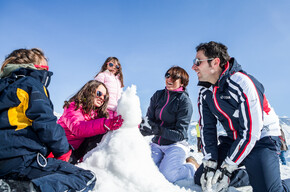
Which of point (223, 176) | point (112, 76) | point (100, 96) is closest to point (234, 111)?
point (223, 176)

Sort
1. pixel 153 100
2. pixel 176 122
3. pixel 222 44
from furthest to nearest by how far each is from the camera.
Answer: pixel 153 100, pixel 176 122, pixel 222 44

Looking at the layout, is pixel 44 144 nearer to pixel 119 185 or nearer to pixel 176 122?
pixel 119 185

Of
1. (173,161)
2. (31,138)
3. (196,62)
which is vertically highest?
(196,62)

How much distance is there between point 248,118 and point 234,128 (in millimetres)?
417

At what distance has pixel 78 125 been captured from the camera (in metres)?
2.70

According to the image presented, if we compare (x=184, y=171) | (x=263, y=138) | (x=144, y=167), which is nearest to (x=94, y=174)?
(x=144, y=167)

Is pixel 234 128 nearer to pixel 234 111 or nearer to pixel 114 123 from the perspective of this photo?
pixel 234 111

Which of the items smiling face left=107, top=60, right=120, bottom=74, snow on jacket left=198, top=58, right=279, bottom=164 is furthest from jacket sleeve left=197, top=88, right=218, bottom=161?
smiling face left=107, top=60, right=120, bottom=74

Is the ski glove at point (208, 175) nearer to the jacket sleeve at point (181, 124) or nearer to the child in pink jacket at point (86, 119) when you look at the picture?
the jacket sleeve at point (181, 124)

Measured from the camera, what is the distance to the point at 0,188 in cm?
159

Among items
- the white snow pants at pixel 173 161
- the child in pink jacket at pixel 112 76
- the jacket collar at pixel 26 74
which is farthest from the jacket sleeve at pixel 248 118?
the child in pink jacket at pixel 112 76

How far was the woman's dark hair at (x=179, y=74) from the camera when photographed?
12.8 ft

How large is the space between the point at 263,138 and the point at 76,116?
8.02 feet

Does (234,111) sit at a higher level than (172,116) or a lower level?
higher
